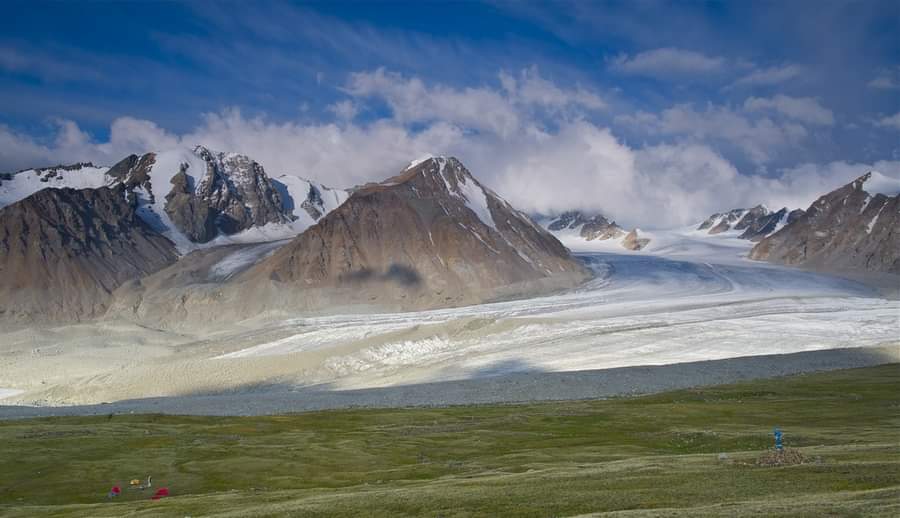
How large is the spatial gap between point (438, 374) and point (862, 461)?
93.4 metres

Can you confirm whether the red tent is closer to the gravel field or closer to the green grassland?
the green grassland

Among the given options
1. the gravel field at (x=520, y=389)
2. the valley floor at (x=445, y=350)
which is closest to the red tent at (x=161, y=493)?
the gravel field at (x=520, y=389)

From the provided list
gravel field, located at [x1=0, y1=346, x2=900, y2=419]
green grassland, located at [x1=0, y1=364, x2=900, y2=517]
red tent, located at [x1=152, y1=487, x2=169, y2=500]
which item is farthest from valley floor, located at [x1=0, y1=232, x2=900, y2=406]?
red tent, located at [x1=152, y1=487, x2=169, y2=500]

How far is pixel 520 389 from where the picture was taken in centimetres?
10256

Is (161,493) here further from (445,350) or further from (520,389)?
(445,350)

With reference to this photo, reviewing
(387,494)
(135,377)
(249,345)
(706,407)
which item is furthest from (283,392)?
(387,494)

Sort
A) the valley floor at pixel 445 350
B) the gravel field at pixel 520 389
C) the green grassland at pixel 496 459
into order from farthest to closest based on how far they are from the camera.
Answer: the valley floor at pixel 445 350, the gravel field at pixel 520 389, the green grassland at pixel 496 459

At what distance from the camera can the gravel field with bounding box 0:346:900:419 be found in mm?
99938

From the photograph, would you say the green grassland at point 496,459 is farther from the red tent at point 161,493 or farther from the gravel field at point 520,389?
the gravel field at point 520,389

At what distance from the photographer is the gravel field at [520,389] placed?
9994cm

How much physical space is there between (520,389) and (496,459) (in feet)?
188

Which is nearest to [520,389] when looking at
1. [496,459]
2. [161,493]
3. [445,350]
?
[445,350]

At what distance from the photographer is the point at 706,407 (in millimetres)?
71000

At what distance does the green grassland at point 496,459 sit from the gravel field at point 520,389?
1482 cm
